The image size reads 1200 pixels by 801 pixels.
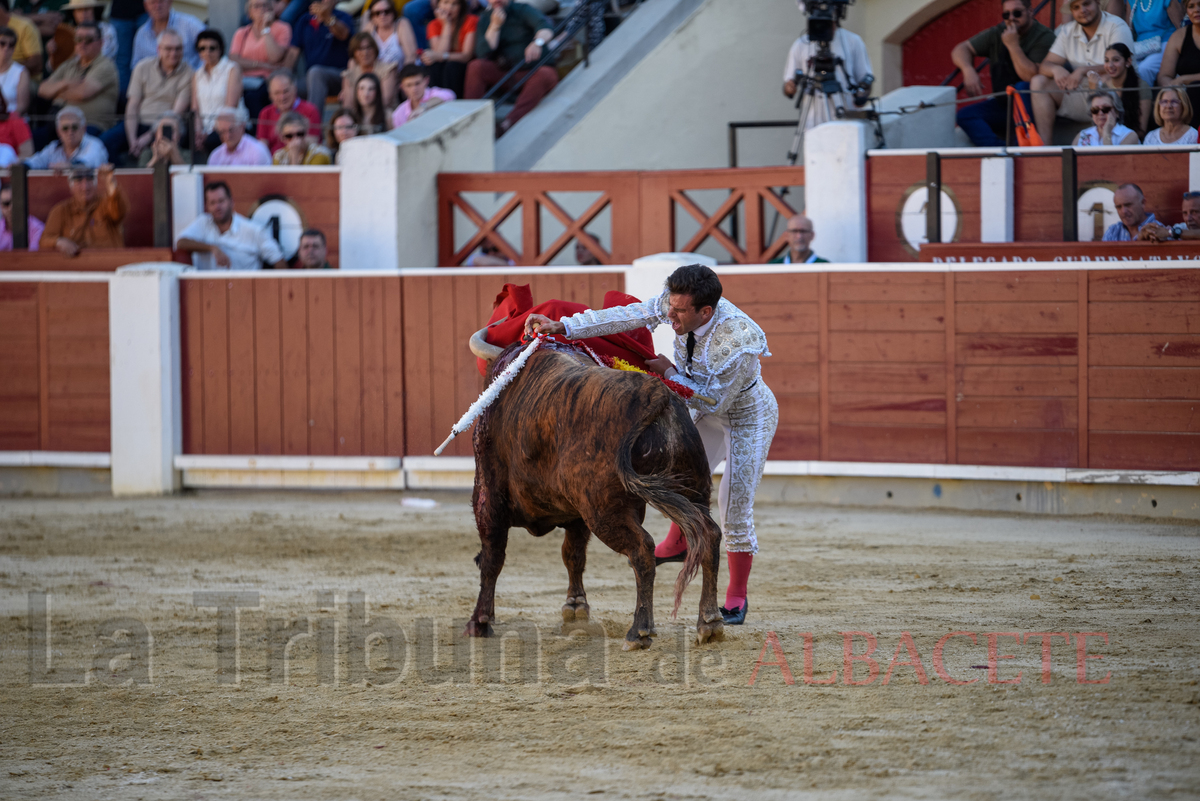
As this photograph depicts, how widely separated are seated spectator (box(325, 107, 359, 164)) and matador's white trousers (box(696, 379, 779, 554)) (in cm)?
568

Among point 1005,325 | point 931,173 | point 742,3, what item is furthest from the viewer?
point 742,3

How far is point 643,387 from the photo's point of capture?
380 cm

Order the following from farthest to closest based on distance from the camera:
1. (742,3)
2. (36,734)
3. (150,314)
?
(742,3) < (150,314) < (36,734)

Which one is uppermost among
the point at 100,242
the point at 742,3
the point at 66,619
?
the point at 742,3

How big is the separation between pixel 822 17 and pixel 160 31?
18.8 ft

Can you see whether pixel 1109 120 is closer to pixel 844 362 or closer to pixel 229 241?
pixel 844 362

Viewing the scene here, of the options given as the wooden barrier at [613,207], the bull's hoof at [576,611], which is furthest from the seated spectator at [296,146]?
the bull's hoof at [576,611]

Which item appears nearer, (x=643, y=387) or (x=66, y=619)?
(x=643, y=387)

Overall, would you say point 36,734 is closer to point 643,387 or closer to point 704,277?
point 643,387

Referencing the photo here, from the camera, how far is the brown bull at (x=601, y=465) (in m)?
3.74

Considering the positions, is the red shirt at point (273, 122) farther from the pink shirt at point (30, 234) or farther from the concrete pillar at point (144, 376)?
the pink shirt at point (30, 234)

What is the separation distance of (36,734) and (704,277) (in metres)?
2.28

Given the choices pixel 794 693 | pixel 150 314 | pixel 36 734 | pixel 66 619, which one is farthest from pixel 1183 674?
pixel 150 314

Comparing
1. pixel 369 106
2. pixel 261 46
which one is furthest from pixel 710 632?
pixel 261 46
